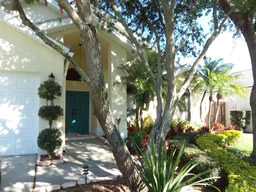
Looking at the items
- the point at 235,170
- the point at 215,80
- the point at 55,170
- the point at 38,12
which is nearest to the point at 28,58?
the point at 38,12

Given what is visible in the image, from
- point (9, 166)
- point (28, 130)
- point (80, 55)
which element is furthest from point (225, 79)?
point (9, 166)

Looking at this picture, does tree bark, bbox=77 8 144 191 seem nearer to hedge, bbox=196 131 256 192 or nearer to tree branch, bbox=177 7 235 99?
hedge, bbox=196 131 256 192

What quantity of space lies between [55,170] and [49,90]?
8.12 feet

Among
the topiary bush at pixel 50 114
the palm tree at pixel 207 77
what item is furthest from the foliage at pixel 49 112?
the palm tree at pixel 207 77

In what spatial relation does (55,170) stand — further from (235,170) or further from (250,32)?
(250,32)

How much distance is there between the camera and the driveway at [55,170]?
423 cm

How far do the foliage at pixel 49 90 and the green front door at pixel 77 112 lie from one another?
4277 mm

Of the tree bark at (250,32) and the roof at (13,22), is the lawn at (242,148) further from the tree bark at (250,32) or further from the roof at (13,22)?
the roof at (13,22)

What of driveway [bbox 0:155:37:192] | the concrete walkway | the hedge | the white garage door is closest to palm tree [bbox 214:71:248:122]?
the hedge

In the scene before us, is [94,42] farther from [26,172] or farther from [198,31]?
[198,31]

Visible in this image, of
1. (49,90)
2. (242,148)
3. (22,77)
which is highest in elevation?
(22,77)

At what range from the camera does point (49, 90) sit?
19.4 feet

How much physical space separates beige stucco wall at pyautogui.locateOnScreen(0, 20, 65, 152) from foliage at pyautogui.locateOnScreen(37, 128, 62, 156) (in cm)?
46

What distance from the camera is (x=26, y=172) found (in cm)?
482
